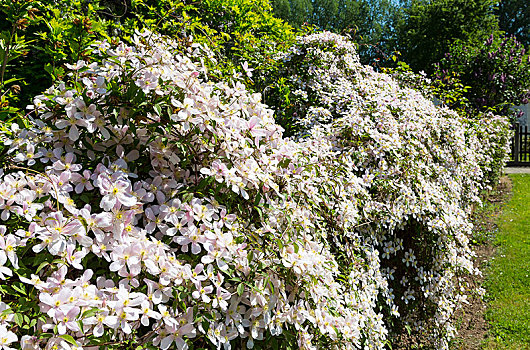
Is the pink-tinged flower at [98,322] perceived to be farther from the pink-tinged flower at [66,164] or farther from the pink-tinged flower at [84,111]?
the pink-tinged flower at [84,111]

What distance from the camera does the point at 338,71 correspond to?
4488 mm

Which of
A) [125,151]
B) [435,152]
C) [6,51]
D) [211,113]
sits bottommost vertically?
[435,152]

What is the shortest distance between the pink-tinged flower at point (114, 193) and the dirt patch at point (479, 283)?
10.1ft

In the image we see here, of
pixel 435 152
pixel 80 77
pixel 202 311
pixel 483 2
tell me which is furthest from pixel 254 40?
pixel 483 2

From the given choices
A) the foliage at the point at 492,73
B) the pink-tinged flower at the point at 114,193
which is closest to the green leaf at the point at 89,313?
the pink-tinged flower at the point at 114,193

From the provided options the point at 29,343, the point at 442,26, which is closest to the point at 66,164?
→ the point at 29,343

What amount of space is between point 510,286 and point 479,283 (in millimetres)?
380

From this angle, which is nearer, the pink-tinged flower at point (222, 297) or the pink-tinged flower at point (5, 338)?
the pink-tinged flower at point (5, 338)

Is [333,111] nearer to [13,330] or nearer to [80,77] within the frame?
[80,77]

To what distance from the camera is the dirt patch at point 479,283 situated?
3.65 m

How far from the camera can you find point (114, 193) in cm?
146

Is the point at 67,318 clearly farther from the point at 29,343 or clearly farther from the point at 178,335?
the point at 178,335

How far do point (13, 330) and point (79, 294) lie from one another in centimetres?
20

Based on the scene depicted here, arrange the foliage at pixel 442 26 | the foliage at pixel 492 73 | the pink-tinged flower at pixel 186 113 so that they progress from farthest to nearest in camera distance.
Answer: the foliage at pixel 442 26 < the foliage at pixel 492 73 < the pink-tinged flower at pixel 186 113
